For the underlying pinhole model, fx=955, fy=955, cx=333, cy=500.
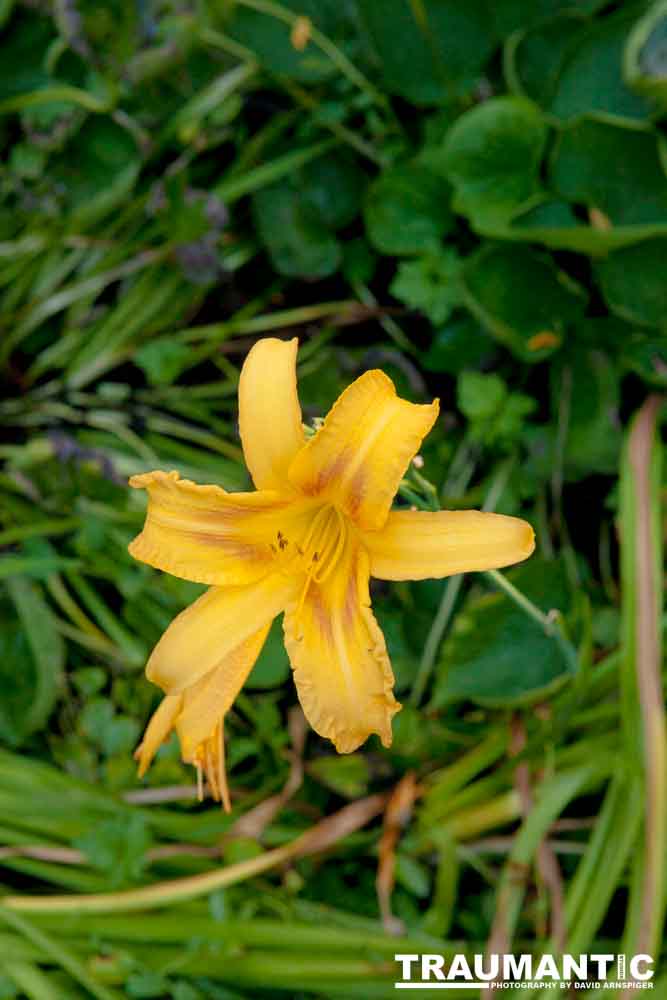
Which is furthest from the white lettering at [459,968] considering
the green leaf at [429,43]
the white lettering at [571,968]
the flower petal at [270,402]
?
the green leaf at [429,43]

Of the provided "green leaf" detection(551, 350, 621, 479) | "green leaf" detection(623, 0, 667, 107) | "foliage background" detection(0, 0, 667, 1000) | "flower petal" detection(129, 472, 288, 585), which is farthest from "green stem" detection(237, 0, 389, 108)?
"flower petal" detection(129, 472, 288, 585)

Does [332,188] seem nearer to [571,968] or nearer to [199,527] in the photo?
[199,527]

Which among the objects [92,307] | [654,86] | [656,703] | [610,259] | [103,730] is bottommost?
[103,730]

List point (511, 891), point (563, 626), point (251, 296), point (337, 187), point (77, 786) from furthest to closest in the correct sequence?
1. point (251, 296)
2. point (337, 187)
3. point (77, 786)
4. point (511, 891)
5. point (563, 626)

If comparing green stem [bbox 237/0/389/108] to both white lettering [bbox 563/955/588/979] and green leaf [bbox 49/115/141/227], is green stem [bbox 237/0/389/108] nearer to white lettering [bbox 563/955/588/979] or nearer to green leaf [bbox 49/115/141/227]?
green leaf [bbox 49/115/141/227]

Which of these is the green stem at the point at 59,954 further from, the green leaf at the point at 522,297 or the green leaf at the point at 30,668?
the green leaf at the point at 522,297

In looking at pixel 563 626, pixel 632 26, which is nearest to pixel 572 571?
pixel 563 626

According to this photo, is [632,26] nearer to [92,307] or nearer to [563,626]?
[563,626]

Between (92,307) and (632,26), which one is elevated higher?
(632,26)
